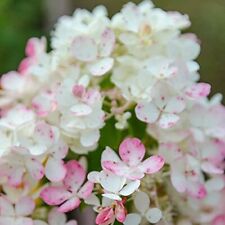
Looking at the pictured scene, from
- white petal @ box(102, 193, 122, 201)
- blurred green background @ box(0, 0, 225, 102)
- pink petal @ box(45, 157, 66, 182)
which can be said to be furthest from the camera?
blurred green background @ box(0, 0, 225, 102)

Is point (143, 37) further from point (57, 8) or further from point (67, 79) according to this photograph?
point (57, 8)

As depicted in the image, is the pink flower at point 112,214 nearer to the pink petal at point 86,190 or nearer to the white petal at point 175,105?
the pink petal at point 86,190

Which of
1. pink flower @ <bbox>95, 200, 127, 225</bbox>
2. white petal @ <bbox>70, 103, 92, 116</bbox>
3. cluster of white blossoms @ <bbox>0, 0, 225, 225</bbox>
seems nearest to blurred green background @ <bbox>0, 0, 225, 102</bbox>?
cluster of white blossoms @ <bbox>0, 0, 225, 225</bbox>

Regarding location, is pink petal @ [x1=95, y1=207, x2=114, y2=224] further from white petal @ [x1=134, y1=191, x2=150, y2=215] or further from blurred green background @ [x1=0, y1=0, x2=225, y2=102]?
blurred green background @ [x1=0, y1=0, x2=225, y2=102]

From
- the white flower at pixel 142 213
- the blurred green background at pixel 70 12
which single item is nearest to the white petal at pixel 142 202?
the white flower at pixel 142 213

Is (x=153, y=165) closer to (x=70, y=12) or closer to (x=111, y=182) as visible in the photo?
(x=111, y=182)
